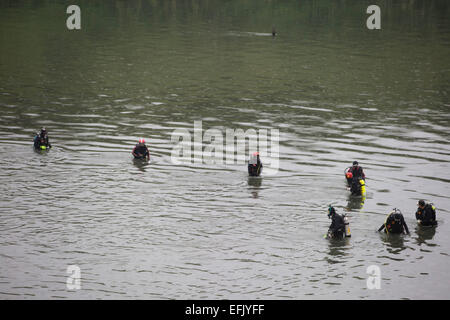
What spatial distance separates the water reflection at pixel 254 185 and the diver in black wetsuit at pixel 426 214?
8.30m

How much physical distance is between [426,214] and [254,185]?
979 centimetres

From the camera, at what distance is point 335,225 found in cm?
2870

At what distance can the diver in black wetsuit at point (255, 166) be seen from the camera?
123 ft

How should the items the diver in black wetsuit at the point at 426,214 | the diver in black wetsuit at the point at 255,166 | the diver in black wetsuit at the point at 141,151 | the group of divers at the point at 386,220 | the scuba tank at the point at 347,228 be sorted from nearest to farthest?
the group of divers at the point at 386,220
the scuba tank at the point at 347,228
the diver in black wetsuit at the point at 426,214
the diver in black wetsuit at the point at 255,166
the diver in black wetsuit at the point at 141,151

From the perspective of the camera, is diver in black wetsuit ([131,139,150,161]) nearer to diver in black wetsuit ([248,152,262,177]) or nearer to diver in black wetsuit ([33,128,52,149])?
diver in black wetsuit ([33,128,52,149])

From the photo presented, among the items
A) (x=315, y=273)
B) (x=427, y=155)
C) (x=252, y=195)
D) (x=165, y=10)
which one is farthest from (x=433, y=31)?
(x=315, y=273)

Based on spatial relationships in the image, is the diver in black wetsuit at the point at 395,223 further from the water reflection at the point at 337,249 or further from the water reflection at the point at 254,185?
the water reflection at the point at 254,185

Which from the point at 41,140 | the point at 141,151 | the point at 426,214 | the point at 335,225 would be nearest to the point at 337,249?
the point at 335,225

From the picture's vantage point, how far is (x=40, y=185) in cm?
3562

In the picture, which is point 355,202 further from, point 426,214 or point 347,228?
point 347,228

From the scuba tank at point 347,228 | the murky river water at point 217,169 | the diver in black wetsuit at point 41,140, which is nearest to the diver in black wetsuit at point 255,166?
the murky river water at point 217,169
